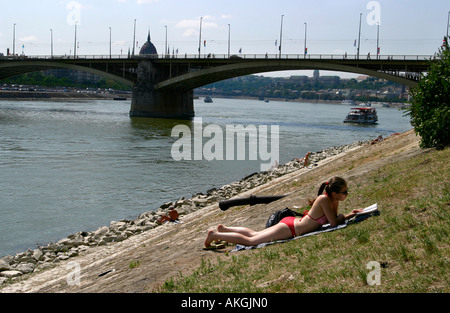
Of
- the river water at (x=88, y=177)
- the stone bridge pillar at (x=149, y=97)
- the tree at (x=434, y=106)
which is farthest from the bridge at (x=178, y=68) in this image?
the tree at (x=434, y=106)

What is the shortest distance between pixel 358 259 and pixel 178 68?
68.0m

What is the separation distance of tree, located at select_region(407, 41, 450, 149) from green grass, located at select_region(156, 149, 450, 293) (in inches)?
198

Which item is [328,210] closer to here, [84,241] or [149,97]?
[84,241]

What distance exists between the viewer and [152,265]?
23.8ft

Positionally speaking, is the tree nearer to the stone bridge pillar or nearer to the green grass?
the green grass

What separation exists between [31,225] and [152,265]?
26.7ft

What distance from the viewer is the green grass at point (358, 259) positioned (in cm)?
482

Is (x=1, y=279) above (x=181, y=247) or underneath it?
underneath

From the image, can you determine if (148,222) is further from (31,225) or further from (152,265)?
(152,265)

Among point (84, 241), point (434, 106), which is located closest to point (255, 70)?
point (434, 106)

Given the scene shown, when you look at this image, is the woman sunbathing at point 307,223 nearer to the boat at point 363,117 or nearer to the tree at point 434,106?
the tree at point 434,106

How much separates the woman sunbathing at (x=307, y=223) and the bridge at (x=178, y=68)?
48.1 meters

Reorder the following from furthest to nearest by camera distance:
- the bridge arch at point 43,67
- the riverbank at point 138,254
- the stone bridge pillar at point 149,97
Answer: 1. the bridge arch at point 43,67
2. the stone bridge pillar at point 149,97
3. the riverbank at point 138,254
